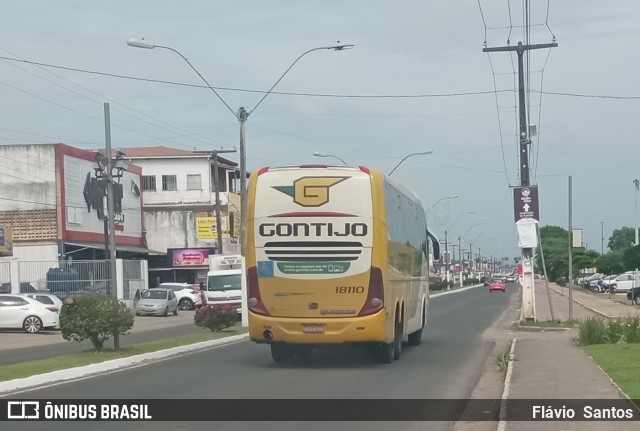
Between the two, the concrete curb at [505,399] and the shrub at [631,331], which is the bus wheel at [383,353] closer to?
the concrete curb at [505,399]

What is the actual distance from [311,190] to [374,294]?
7.76 ft

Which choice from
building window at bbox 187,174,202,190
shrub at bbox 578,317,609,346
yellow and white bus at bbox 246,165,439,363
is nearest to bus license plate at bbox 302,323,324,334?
yellow and white bus at bbox 246,165,439,363

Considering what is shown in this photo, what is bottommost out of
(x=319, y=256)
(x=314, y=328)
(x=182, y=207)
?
(x=314, y=328)

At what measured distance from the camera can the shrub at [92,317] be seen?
20.4 m

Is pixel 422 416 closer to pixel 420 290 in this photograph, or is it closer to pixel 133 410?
pixel 133 410

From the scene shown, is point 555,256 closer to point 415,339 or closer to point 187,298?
point 187,298

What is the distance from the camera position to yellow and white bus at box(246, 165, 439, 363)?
18422 millimetres

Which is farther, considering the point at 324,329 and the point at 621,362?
the point at 324,329

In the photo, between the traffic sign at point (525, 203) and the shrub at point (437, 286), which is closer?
the traffic sign at point (525, 203)

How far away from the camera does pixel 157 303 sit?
50312 millimetres

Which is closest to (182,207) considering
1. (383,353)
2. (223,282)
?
(223,282)

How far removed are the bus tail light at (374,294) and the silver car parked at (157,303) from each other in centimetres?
3328

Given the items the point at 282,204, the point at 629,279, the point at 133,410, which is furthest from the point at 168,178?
the point at 133,410

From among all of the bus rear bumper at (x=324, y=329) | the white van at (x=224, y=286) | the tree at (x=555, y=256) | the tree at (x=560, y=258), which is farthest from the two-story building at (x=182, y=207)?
the tree at (x=555, y=256)
